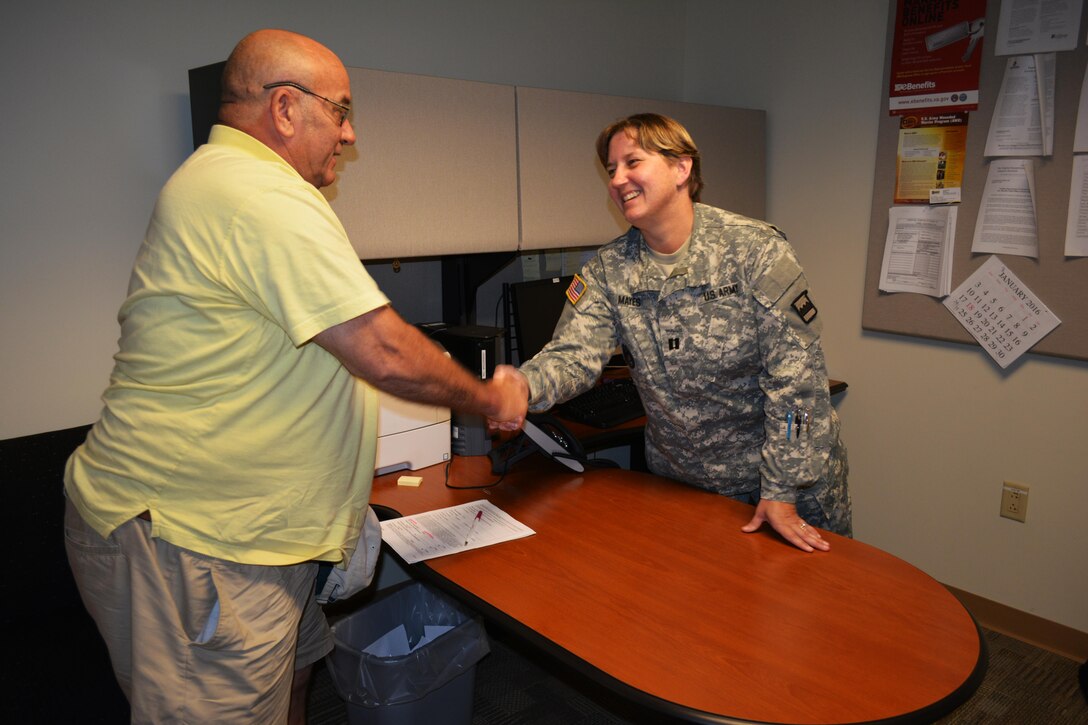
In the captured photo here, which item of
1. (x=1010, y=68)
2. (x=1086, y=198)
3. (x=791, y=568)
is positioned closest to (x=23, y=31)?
(x=791, y=568)

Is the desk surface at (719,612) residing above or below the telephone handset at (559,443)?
below

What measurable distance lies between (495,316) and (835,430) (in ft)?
4.50

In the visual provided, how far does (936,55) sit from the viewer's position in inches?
105

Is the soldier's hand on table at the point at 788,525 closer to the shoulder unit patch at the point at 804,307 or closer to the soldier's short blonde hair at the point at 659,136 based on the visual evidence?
the shoulder unit patch at the point at 804,307

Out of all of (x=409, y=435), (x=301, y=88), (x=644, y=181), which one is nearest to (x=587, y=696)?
(x=409, y=435)

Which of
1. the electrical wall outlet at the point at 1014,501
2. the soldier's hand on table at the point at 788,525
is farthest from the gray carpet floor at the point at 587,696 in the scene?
the soldier's hand on table at the point at 788,525

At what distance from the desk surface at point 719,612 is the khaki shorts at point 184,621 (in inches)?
12.8

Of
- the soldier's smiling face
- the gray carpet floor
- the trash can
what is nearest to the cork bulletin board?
the gray carpet floor

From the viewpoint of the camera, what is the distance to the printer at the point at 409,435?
6.58ft

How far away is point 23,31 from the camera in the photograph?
6.13 feet

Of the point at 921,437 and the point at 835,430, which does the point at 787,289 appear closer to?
the point at 835,430

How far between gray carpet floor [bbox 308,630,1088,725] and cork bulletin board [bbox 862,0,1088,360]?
1057 mm

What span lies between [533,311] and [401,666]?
50.2 inches

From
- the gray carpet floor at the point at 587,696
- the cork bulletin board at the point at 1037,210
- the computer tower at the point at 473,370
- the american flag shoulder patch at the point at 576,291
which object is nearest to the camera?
the american flag shoulder patch at the point at 576,291
